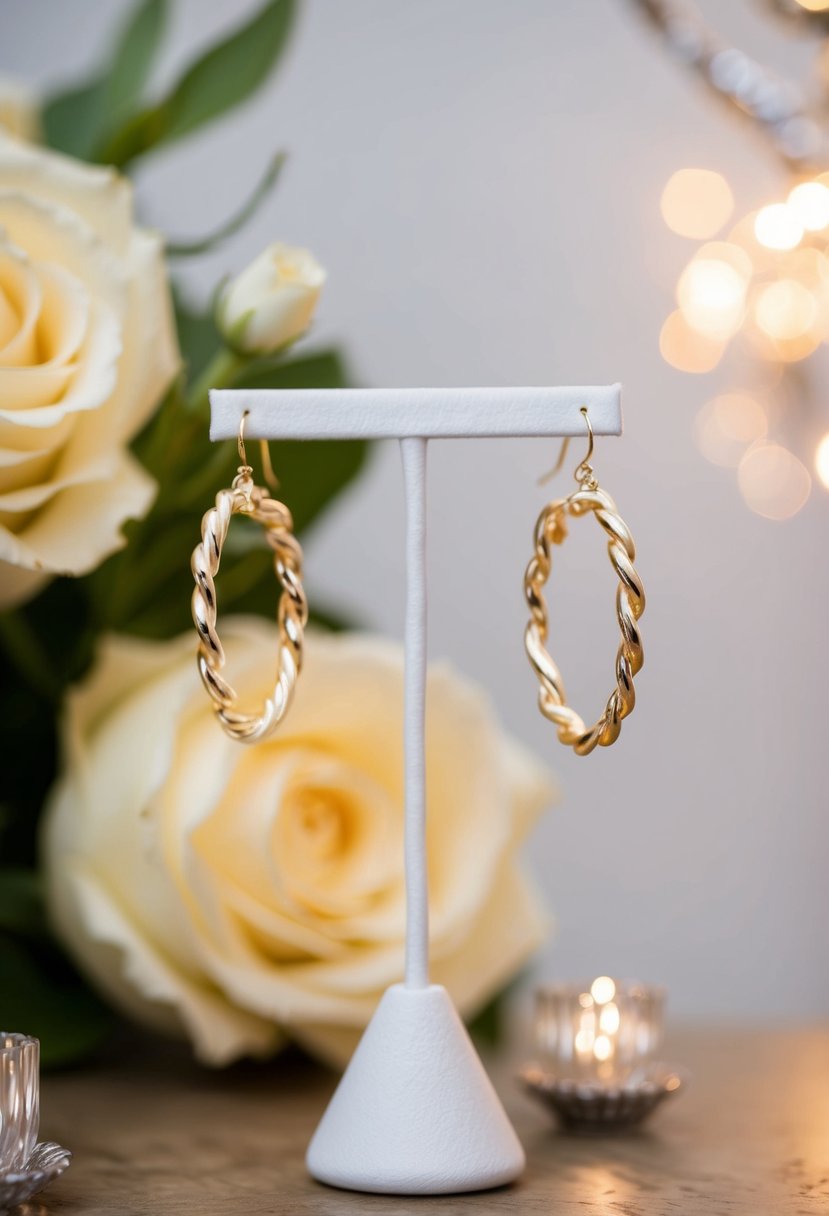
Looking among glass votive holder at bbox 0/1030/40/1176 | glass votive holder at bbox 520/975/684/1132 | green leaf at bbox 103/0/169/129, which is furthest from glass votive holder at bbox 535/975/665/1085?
green leaf at bbox 103/0/169/129

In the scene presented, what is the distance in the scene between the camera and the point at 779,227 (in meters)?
0.69

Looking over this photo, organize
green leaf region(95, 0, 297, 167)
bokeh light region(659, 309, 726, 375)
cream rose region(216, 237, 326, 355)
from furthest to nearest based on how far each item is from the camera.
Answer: bokeh light region(659, 309, 726, 375) → green leaf region(95, 0, 297, 167) → cream rose region(216, 237, 326, 355)

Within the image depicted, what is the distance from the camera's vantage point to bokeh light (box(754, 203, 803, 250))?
26.7 inches

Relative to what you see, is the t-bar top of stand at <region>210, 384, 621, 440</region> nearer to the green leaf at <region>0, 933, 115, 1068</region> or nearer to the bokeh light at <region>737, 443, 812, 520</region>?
the green leaf at <region>0, 933, 115, 1068</region>

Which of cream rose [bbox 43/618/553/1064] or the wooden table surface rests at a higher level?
cream rose [bbox 43/618/553/1064]

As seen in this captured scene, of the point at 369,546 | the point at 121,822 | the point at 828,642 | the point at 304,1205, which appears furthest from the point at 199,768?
the point at 828,642

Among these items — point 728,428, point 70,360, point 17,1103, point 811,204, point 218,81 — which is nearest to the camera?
point 17,1103

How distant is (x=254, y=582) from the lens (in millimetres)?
559

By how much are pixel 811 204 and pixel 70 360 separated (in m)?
0.43

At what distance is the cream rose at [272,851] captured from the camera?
0.43m

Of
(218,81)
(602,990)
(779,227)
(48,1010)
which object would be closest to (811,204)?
(779,227)

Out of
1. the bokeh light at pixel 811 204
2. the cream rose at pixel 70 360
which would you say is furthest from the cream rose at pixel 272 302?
the bokeh light at pixel 811 204

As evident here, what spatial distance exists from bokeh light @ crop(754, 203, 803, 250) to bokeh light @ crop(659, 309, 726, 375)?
0.23ft

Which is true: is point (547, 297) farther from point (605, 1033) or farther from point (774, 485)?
point (605, 1033)
